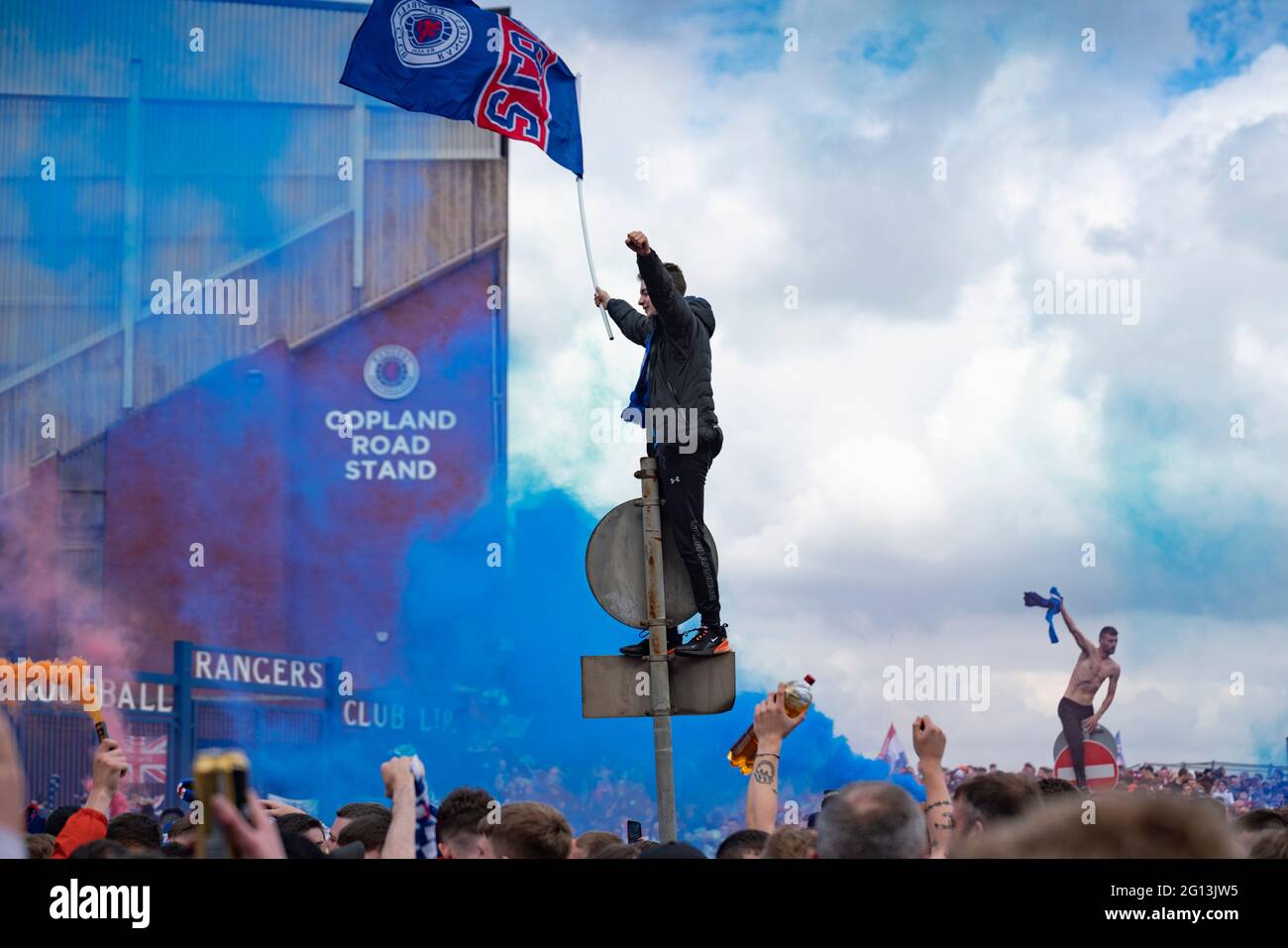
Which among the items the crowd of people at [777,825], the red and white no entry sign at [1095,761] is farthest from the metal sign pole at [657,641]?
the red and white no entry sign at [1095,761]

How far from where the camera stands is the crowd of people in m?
2.08

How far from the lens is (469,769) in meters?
20.9

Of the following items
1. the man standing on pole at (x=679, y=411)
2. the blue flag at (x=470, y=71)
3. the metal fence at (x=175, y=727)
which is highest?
the blue flag at (x=470, y=71)

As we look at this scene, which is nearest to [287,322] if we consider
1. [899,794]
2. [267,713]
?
[267,713]

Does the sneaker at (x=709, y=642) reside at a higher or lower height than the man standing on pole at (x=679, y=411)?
lower

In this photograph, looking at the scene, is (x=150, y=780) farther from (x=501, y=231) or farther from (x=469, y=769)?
(x=501, y=231)

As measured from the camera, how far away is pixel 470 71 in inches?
304

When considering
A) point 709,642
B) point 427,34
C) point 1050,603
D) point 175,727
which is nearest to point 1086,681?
point 1050,603

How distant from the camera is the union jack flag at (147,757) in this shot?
18.6 metres

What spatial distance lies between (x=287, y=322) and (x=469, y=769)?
7078 mm

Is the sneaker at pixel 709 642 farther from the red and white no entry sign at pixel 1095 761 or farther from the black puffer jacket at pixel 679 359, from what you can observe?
the red and white no entry sign at pixel 1095 761

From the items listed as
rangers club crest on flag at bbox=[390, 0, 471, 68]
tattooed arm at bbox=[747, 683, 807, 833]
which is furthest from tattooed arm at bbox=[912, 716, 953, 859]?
rangers club crest on flag at bbox=[390, 0, 471, 68]

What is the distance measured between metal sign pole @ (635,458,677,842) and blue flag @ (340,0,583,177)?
7.54ft

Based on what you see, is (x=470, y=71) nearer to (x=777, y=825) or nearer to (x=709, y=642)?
(x=709, y=642)
